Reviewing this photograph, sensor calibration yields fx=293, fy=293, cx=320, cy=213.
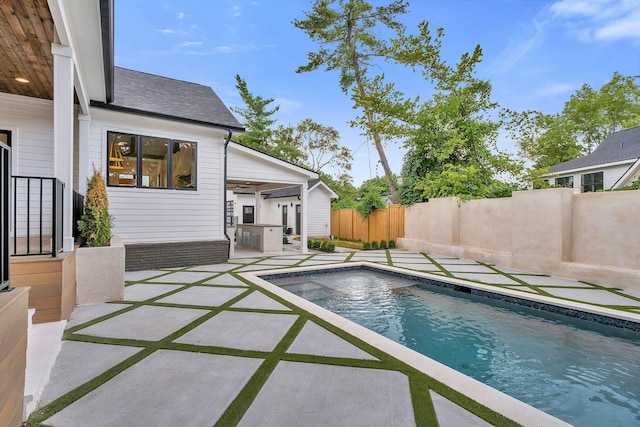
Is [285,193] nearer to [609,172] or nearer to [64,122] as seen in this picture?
[64,122]

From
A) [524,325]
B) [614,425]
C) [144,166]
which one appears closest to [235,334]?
[614,425]

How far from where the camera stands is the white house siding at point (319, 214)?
1741 centimetres

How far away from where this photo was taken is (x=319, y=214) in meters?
17.7

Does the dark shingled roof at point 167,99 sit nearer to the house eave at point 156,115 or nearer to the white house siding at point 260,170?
the house eave at point 156,115

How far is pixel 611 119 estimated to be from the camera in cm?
2192

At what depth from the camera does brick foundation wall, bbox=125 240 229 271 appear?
6.99m

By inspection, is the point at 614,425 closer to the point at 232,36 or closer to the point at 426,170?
the point at 426,170

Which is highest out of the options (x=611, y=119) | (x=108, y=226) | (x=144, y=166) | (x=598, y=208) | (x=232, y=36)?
(x=232, y=36)

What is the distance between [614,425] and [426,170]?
10906 millimetres

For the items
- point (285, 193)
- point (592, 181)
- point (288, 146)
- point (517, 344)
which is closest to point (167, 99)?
point (517, 344)

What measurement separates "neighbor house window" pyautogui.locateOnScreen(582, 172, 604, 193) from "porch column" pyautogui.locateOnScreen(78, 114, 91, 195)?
20908 millimetres

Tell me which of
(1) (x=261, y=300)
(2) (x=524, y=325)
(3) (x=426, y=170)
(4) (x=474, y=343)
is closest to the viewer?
(4) (x=474, y=343)

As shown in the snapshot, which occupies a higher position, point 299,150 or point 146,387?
point 299,150

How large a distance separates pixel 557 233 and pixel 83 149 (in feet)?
34.9
